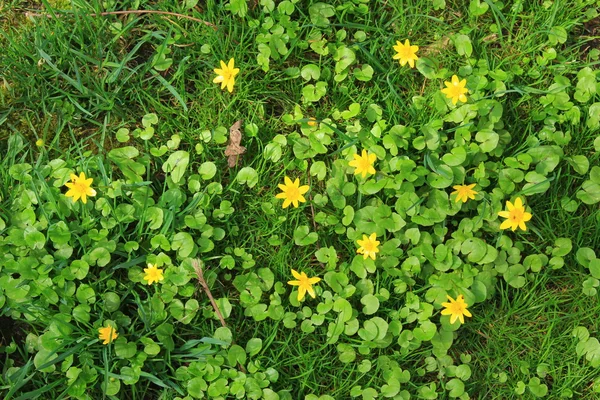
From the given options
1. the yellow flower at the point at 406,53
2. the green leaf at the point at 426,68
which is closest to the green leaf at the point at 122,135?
the yellow flower at the point at 406,53

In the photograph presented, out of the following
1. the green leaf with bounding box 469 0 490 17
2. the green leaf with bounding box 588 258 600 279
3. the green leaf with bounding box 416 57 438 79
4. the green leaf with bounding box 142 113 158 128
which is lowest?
the green leaf with bounding box 588 258 600 279

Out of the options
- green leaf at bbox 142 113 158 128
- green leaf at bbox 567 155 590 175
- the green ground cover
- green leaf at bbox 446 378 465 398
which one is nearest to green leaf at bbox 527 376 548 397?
the green ground cover

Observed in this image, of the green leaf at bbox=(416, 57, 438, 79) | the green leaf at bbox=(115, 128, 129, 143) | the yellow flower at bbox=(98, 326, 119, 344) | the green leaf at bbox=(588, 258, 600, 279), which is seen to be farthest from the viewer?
the green leaf at bbox=(416, 57, 438, 79)

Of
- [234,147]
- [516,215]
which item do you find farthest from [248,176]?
[516,215]

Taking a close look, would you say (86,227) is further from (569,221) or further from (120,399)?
(569,221)

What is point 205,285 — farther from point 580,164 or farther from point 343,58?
point 580,164

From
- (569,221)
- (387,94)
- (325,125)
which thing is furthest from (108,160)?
(569,221)

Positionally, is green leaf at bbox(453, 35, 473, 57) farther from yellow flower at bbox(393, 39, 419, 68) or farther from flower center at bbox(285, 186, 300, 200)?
flower center at bbox(285, 186, 300, 200)

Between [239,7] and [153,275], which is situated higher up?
[239,7]
